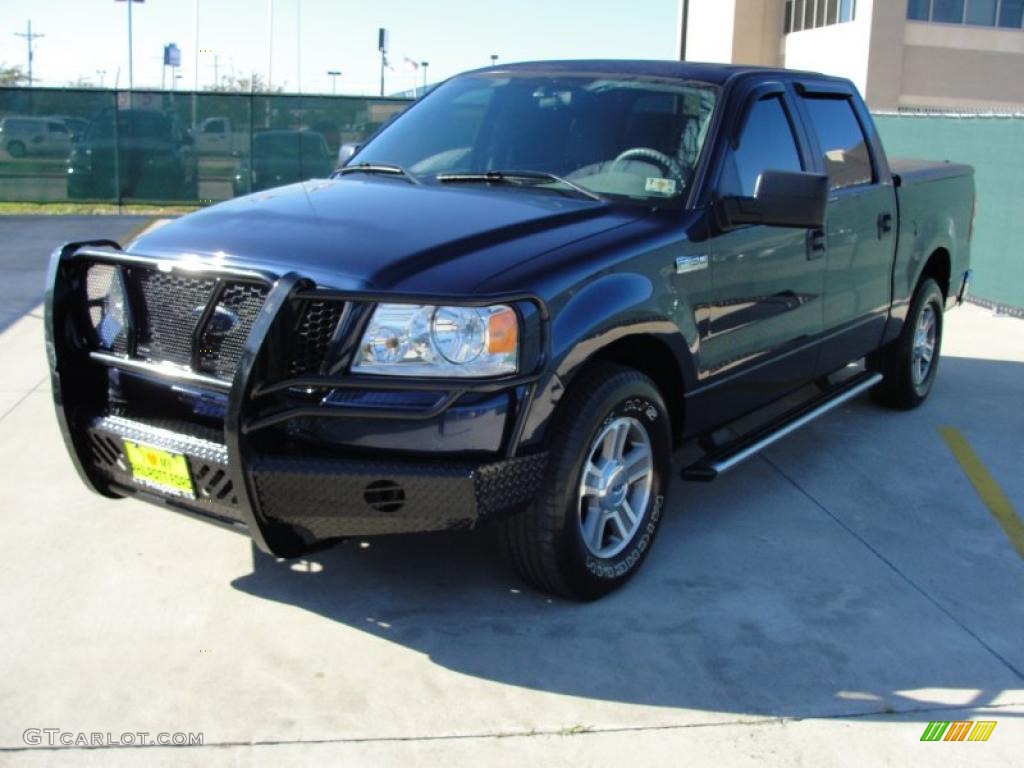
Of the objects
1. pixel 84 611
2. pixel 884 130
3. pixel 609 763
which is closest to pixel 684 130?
pixel 609 763

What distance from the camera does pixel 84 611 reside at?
4211 mm

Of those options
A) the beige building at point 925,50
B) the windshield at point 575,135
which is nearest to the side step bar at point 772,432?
the windshield at point 575,135

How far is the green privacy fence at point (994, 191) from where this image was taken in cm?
1105

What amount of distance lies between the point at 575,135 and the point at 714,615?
6.89 feet

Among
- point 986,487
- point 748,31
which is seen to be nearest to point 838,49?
point 748,31

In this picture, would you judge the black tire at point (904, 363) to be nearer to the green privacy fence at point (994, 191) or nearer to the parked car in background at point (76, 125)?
the green privacy fence at point (994, 191)

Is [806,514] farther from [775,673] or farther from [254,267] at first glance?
[254,267]

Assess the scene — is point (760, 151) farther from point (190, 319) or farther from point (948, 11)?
point (948, 11)

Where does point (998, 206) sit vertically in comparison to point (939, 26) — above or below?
below

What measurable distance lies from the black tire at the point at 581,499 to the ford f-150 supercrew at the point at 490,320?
1cm

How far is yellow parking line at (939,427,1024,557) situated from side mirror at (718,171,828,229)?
1730mm

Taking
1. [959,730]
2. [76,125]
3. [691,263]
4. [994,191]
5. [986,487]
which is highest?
[76,125]

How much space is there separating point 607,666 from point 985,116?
31.7ft

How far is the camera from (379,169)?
5266mm
